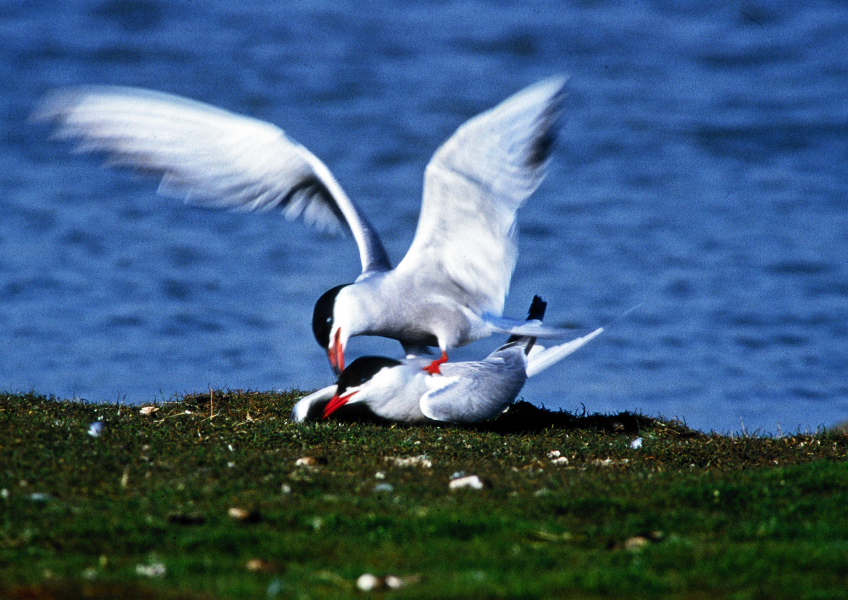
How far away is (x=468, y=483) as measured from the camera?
19.6 feet

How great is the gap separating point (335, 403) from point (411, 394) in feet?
1.95

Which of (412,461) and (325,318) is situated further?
(325,318)

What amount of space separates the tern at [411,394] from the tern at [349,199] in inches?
8.6

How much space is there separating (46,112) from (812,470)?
6.16m

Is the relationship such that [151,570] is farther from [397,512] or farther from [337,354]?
[337,354]

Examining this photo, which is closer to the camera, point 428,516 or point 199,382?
point 428,516

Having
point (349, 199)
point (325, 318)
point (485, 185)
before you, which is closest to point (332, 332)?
point (325, 318)

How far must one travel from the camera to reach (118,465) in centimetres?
610

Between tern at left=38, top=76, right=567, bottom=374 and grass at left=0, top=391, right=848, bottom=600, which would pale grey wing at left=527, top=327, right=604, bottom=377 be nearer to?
tern at left=38, top=76, right=567, bottom=374

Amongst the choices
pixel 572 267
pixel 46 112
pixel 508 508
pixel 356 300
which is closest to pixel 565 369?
pixel 572 267

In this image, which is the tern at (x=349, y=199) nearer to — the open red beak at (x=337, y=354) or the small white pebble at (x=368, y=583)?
the open red beak at (x=337, y=354)

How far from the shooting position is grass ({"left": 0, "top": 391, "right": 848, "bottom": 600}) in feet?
14.0

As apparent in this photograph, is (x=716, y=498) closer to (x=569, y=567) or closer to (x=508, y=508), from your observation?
(x=508, y=508)

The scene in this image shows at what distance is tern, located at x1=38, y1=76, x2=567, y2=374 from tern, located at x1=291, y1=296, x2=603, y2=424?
0.72 ft
